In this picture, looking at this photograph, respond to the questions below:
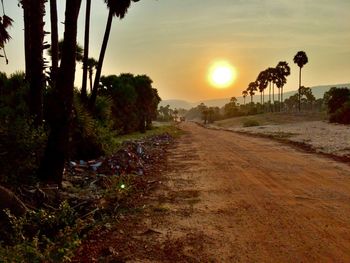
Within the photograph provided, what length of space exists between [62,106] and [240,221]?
5.17 metres

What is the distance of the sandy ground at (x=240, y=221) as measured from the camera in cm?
630

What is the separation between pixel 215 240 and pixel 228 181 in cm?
588

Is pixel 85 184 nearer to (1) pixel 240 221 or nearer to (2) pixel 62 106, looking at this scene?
(2) pixel 62 106

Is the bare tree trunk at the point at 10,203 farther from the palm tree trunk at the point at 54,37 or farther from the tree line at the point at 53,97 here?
the palm tree trunk at the point at 54,37

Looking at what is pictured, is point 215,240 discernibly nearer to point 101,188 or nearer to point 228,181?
point 101,188

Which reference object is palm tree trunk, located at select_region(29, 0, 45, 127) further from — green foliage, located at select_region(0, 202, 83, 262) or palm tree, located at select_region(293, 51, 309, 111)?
palm tree, located at select_region(293, 51, 309, 111)

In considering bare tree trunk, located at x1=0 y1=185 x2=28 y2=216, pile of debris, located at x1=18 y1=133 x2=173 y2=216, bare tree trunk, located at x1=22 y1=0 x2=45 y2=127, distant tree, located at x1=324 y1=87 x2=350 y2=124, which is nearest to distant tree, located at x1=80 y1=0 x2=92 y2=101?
pile of debris, located at x1=18 y1=133 x2=173 y2=216

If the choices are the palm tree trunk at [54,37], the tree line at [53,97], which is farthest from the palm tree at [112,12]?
the palm tree trunk at [54,37]

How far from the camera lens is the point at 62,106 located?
410 inches

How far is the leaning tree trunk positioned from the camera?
10406 millimetres

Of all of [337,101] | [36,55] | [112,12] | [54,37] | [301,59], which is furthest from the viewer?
[301,59]

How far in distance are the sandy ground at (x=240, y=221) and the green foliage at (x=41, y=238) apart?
2.17 feet

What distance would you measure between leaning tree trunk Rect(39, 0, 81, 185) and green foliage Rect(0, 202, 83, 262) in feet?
9.14

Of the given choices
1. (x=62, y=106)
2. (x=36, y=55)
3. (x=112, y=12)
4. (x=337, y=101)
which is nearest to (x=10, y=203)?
(x=62, y=106)
